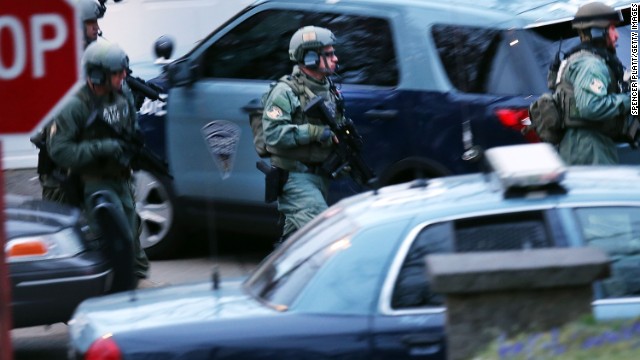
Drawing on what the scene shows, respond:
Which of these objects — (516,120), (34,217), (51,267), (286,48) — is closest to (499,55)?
(516,120)

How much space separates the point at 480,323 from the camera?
15.2 feet

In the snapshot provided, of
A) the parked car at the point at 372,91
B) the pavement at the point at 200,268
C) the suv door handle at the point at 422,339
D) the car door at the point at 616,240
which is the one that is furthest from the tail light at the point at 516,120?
the suv door handle at the point at 422,339

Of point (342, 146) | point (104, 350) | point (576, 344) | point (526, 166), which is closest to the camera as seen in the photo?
point (576, 344)

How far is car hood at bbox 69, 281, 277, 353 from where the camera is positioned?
5637mm

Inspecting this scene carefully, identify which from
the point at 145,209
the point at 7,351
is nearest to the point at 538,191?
the point at 7,351

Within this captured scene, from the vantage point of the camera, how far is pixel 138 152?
924cm

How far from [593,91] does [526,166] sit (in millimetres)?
2880

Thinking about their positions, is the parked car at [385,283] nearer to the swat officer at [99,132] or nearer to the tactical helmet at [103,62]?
the swat officer at [99,132]

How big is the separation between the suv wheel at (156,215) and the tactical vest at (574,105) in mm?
2980

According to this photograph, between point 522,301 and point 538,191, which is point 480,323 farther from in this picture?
point 538,191

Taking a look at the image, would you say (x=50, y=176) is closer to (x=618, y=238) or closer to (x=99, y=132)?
(x=99, y=132)

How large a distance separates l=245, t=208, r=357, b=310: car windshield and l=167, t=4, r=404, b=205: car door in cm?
346

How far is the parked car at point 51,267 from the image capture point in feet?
24.9

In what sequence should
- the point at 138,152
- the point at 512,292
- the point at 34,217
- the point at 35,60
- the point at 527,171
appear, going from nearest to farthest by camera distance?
the point at 512,292, the point at 35,60, the point at 527,171, the point at 34,217, the point at 138,152
